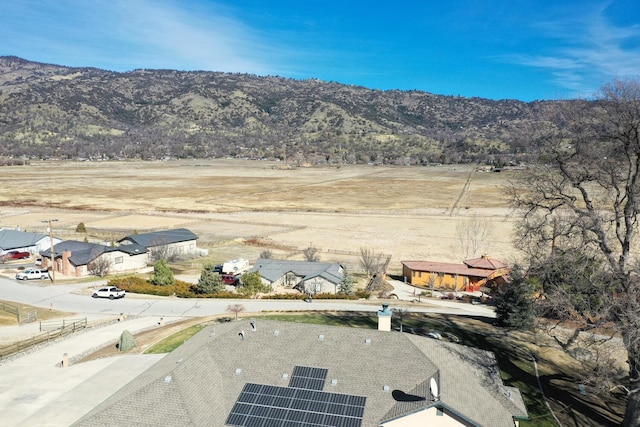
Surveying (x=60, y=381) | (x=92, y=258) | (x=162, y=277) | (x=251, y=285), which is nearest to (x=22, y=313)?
(x=162, y=277)

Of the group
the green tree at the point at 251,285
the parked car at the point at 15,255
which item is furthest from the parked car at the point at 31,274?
the green tree at the point at 251,285

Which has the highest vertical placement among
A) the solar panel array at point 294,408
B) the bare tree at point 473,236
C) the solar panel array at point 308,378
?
the solar panel array at point 308,378

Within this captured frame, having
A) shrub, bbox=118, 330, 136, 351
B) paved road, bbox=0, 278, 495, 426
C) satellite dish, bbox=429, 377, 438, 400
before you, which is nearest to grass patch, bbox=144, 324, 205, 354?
paved road, bbox=0, 278, 495, 426

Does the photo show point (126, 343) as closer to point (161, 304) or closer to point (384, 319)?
point (161, 304)

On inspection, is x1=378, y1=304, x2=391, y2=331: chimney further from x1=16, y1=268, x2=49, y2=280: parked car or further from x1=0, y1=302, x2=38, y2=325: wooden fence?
x1=16, y1=268, x2=49, y2=280: parked car

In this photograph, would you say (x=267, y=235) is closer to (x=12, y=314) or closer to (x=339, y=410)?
(x=12, y=314)

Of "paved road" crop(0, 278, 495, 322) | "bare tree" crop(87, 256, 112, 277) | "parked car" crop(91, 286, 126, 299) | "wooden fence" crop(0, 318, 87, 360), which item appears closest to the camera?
"wooden fence" crop(0, 318, 87, 360)

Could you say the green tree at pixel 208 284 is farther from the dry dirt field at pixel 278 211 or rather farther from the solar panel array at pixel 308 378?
the solar panel array at pixel 308 378
